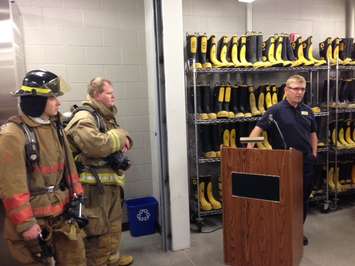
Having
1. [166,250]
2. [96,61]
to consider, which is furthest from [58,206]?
[96,61]

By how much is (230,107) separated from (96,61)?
Result: 5.42 feet

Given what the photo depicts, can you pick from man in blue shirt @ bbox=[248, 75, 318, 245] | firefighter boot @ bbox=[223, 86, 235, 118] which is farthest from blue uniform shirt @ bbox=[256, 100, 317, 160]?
firefighter boot @ bbox=[223, 86, 235, 118]

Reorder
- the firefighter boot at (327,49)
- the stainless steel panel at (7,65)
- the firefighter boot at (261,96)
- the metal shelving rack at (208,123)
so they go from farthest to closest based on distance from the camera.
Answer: the firefighter boot at (327,49), the firefighter boot at (261,96), the metal shelving rack at (208,123), the stainless steel panel at (7,65)

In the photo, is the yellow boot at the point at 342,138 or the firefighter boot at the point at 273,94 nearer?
the firefighter boot at the point at 273,94

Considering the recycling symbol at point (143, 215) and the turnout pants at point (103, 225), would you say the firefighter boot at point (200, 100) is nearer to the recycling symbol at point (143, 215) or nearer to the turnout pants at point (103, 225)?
the recycling symbol at point (143, 215)

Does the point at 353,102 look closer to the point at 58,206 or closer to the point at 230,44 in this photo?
the point at 230,44

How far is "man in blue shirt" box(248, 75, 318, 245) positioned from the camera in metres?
3.15

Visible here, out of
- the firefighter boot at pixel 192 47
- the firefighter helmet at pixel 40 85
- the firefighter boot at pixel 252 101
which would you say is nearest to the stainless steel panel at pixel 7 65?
the firefighter helmet at pixel 40 85

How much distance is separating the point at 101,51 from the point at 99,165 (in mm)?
1532

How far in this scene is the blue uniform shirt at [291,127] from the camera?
3.15 metres

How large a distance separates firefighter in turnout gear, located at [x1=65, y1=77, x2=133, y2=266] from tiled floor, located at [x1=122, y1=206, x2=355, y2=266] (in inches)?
19.5

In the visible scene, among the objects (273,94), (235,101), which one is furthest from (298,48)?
(235,101)

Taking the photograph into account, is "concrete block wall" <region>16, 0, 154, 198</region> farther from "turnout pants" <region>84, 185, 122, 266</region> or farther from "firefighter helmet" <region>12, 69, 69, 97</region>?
"firefighter helmet" <region>12, 69, 69, 97</region>

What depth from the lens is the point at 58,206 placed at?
6.95 feet
